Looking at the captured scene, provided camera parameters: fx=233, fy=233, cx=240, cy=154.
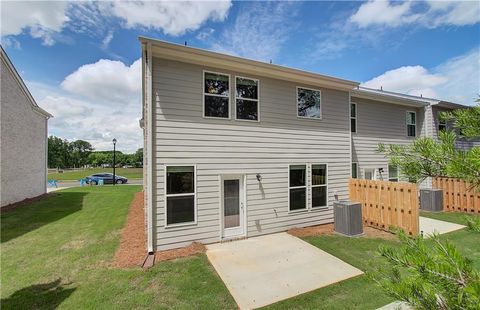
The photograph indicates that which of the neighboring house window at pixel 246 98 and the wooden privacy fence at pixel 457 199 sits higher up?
the neighboring house window at pixel 246 98

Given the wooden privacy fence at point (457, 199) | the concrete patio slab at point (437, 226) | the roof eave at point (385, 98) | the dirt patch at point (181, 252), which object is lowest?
the dirt patch at point (181, 252)

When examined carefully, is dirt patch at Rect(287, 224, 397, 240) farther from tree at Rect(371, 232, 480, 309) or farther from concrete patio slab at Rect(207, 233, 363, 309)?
tree at Rect(371, 232, 480, 309)

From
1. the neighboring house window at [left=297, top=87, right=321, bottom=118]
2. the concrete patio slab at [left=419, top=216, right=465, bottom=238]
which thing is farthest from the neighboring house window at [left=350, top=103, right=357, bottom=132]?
the concrete patio slab at [left=419, top=216, right=465, bottom=238]

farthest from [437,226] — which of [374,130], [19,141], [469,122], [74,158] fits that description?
[74,158]

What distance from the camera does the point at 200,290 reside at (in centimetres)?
454

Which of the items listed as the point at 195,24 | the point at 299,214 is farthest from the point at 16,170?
the point at 299,214

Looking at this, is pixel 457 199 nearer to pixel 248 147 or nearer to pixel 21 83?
pixel 248 147

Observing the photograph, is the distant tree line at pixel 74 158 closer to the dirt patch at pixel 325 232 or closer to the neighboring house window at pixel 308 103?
the neighboring house window at pixel 308 103

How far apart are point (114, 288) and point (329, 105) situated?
352 inches

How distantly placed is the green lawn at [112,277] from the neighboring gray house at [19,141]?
5719 mm

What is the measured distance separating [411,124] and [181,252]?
1335 centimetres

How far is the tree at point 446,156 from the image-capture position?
1271 mm

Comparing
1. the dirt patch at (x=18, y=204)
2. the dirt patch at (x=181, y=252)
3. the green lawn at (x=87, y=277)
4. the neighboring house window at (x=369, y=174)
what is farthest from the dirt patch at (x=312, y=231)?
the dirt patch at (x=18, y=204)

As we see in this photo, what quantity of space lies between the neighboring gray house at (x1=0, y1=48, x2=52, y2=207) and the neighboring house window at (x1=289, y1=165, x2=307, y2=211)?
46.1ft
